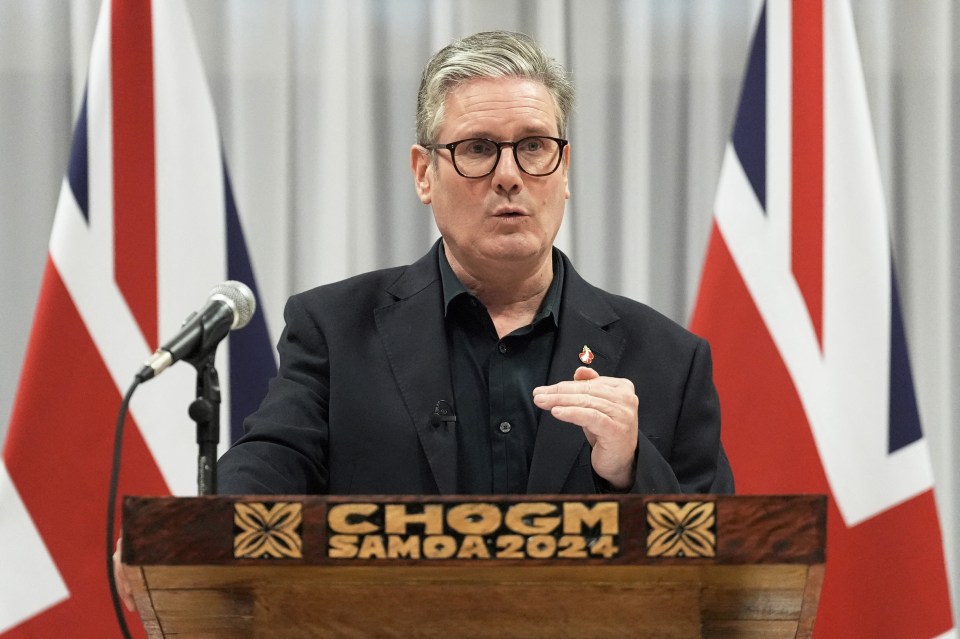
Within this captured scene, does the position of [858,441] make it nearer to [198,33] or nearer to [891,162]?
[891,162]

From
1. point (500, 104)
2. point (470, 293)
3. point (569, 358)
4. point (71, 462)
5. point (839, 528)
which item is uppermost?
point (500, 104)

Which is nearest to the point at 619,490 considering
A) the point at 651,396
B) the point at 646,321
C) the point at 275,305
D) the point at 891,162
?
the point at 651,396

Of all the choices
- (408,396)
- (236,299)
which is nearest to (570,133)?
(408,396)

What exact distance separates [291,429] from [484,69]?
70 centimetres

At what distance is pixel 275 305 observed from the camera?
3.07 metres

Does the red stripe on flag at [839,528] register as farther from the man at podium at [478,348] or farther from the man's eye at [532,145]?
the man's eye at [532,145]

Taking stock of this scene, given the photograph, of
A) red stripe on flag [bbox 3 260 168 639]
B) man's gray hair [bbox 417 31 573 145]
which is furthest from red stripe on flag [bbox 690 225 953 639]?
red stripe on flag [bbox 3 260 168 639]

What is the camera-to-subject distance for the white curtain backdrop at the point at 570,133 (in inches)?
122

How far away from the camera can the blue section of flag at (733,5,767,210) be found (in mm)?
2828

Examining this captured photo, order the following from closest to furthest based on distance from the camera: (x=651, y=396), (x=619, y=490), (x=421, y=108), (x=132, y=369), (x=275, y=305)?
(x=619, y=490)
(x=651, y=396)
(x=421, y=108)
(x=132, y=369)
(x=275, y=305)

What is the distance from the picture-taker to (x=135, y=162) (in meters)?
2.77

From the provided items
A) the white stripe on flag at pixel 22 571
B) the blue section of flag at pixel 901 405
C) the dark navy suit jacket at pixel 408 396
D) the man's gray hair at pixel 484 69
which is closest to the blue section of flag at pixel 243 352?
the white stripe on flag at pixel 22 571

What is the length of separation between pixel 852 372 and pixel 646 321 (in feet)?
2.88

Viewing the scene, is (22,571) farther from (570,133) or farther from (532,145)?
(570,133)
